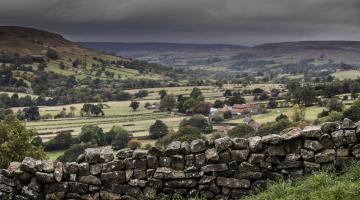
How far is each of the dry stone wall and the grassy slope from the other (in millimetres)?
559

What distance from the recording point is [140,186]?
1310cm

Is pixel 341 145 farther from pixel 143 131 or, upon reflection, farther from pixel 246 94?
pixel 246 94

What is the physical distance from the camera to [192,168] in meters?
13.0

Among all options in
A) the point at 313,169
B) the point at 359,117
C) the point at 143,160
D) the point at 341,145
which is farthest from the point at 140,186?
the point at 359,117

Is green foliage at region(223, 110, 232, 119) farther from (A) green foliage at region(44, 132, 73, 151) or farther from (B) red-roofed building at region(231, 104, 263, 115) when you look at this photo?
(A) green foliage at region(44, 132, 73, 151)

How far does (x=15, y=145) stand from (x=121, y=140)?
47.7m

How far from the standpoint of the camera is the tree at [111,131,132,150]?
85.8m

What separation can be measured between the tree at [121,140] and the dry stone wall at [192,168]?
7179 centimetres

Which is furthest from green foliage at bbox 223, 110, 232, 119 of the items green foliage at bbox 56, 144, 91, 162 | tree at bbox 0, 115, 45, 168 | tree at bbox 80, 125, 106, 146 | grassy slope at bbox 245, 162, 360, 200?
grassy slope at bbox 245, 162, 360, 200

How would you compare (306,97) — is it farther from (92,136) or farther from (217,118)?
(92,136)

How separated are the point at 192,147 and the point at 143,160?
142 centimetres

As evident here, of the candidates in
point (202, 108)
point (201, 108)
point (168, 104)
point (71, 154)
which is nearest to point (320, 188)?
point (71, 154)

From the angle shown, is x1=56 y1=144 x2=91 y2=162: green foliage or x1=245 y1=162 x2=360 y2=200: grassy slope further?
x1=56 y1=144 x2=91 y2=162: green foliage

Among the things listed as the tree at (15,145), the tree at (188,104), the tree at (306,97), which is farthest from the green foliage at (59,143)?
the tree at (188,104)
